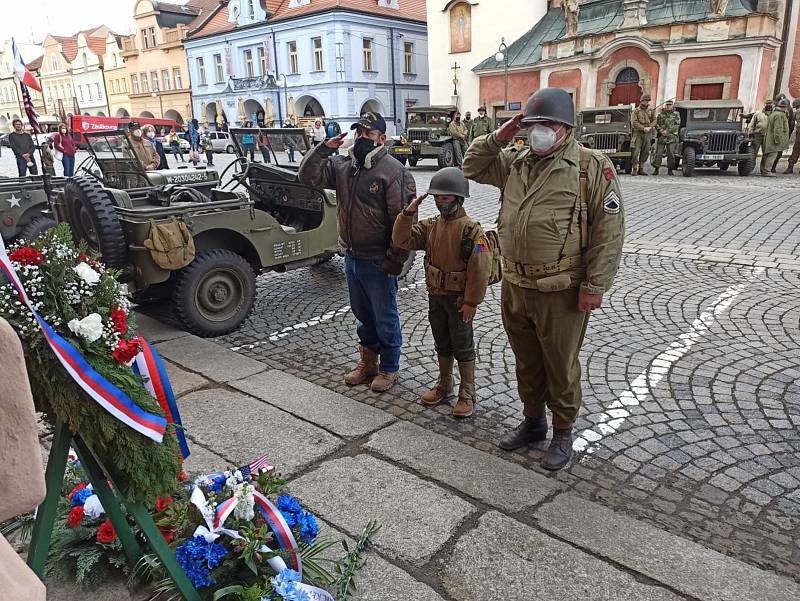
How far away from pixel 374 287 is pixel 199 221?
1.97 m

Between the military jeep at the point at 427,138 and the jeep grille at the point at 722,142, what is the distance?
22.6 ft

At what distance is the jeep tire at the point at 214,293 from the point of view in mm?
5145

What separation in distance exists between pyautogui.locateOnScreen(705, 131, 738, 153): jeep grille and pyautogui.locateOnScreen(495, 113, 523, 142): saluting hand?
13.8 m

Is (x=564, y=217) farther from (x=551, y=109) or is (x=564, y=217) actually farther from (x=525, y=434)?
(x=525, y=434)

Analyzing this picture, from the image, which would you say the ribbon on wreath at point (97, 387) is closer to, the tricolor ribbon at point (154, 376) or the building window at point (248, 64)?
the tricolor ribbon at point (154, 376)

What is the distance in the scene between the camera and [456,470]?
3109 millimetres

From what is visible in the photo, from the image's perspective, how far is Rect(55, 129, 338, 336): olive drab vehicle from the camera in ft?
15.9

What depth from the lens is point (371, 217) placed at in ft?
12.8

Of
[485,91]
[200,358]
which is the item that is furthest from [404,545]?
[485,91]

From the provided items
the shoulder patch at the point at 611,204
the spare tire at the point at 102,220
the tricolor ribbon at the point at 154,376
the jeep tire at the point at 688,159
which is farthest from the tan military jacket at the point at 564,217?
the jeep tire at the point at 688,159

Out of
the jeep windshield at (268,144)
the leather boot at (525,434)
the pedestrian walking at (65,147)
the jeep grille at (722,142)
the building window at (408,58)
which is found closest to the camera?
the leather boot at (525,434)

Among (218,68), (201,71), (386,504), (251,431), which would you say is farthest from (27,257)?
(201,71)

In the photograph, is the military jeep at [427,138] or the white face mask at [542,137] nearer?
the white face mask at [542,137]

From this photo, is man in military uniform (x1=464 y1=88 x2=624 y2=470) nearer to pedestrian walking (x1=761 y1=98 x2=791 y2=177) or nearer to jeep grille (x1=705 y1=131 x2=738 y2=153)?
jeep grille (x1=705 y1=131 x2=738 y2=153)
